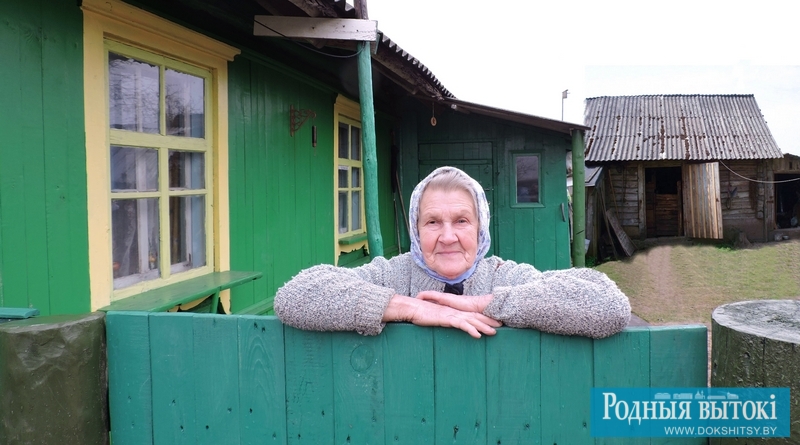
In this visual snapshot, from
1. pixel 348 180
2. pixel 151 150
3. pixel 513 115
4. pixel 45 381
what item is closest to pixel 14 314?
pixel 45 381

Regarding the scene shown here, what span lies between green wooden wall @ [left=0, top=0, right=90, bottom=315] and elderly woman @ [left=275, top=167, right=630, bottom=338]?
4.43 feet

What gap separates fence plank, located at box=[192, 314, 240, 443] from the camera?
1.64 m

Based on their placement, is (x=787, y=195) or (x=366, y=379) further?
(x=787, y=195)

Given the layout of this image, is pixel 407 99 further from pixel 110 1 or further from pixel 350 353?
pixel 350 353

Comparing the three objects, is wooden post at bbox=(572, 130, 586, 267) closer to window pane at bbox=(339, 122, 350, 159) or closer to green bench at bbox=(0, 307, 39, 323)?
window pane at bbox=(339, 122, 350, 159)

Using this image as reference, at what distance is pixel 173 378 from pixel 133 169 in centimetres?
164

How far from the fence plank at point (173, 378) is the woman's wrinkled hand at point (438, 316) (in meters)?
0.61

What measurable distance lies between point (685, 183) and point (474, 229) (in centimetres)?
1377

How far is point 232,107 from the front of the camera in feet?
12.6

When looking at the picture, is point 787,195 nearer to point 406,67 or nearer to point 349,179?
point 349,179

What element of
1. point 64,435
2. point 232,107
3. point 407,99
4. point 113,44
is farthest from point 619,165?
point 64,435

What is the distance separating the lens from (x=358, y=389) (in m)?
1.58

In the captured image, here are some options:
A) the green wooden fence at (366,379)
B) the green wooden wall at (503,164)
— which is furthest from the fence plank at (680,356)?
the green wooden wall at (503,164)

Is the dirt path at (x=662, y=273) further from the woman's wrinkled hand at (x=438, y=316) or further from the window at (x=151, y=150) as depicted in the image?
the woman's wrinkled hand at (x=438, y=316)
